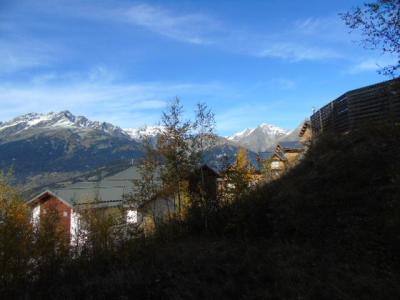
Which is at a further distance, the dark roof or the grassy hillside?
the dark roof

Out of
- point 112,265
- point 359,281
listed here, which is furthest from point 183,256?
point 359,281

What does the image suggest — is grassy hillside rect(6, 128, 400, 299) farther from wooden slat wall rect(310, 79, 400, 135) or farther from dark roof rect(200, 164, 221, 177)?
dark roof rect(200, 164, 221, 177)

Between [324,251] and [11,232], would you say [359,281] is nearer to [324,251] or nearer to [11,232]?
[324,251]

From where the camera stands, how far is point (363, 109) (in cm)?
1873

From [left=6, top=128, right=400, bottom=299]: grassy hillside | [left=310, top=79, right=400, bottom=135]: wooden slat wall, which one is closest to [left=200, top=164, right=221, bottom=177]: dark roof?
[left=6, top=128, right=400, bottom=299]: grassy hillside

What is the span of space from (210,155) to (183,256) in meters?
9.67

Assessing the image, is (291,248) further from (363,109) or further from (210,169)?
(363,109)

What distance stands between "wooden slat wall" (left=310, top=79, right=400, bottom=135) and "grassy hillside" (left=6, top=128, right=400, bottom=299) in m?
1.89

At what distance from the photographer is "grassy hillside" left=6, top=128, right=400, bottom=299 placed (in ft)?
28.4

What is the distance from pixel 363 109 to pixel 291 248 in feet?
33.7

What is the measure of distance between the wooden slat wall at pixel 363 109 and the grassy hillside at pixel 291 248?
1889 millimetres

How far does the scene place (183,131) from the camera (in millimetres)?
21297

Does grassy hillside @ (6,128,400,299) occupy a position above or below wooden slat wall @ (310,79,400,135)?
below

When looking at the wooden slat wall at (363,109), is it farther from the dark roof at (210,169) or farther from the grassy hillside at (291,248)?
the dark roof at (210,169)
